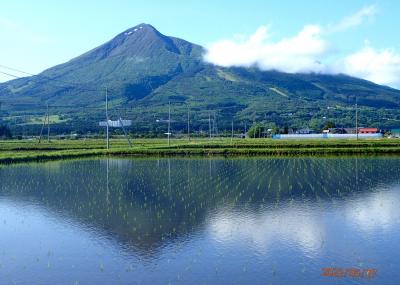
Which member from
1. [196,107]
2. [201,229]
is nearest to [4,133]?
[196,107]

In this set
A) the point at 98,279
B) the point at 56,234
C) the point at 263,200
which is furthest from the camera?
the point at 263,200

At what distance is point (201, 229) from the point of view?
15969mm

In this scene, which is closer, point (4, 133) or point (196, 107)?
point (4, 133)

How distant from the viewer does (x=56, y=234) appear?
1620 cm

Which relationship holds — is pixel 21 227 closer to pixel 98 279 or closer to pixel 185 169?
pixel 98 279

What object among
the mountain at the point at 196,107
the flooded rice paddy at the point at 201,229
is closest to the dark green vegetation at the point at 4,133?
the mountain at the point at 196,107

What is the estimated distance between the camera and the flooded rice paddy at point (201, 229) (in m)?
11.9

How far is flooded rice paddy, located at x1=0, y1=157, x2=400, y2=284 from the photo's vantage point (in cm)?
1189

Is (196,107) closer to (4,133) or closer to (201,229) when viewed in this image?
(4,133)

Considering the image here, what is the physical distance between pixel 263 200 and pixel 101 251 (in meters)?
9.18

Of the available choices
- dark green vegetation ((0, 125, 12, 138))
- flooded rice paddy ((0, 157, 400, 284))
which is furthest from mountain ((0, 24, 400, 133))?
flooded rice paddy ((0, 157, 400, 284))

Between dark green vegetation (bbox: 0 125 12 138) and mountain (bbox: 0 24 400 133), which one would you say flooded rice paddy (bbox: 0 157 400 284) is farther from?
mountain (bbox: 0 24 400 133)

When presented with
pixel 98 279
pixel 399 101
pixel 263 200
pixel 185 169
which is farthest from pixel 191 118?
pixel 98 279

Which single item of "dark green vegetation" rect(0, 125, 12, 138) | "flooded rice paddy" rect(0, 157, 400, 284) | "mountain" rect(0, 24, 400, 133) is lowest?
"flooded rice paddy" rect(0, 157, 400, 284)
